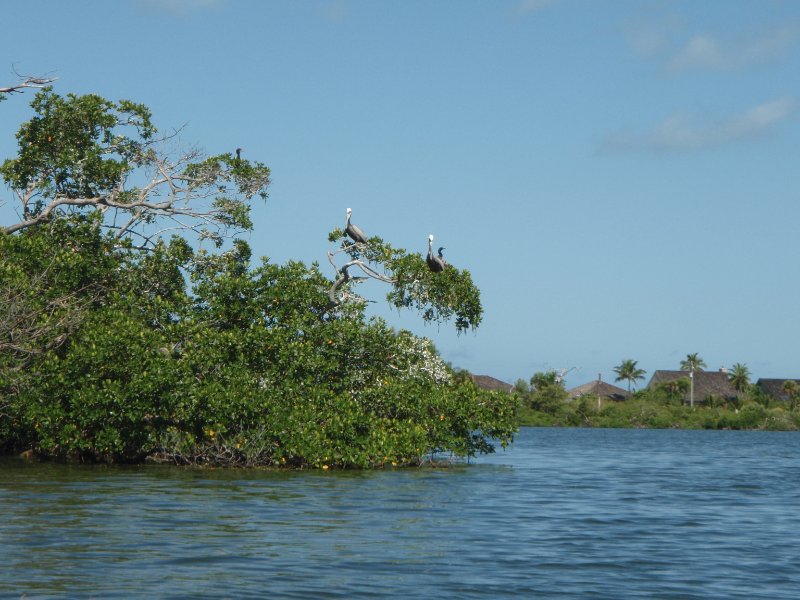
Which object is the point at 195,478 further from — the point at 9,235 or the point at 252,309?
the point at 9,235

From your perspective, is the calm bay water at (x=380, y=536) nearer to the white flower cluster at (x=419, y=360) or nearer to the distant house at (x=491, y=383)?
the white flower cluster at (x=419, y=360)

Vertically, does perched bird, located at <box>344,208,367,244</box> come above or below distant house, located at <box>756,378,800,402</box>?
below

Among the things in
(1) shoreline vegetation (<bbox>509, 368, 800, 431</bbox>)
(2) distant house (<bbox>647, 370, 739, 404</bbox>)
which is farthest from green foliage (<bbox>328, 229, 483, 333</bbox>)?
(2) distant house (<bbox>647, 370, 739, 404</bbox>)

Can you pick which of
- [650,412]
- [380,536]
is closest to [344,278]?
[380,536]

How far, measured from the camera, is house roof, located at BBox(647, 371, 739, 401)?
11456 centimetres

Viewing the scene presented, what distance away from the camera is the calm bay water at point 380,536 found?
11602 mm

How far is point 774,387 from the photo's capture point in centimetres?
11750

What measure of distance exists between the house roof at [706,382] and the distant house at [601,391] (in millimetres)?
3756

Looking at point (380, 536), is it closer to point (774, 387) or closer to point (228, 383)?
point (228, 383)

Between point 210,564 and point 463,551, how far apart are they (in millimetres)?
3529

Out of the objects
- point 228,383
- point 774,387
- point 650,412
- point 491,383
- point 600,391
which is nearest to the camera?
A: point 228,383

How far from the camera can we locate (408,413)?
26.8m

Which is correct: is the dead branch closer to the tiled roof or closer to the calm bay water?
the calm bay water

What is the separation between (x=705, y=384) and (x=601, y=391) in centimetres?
1181
